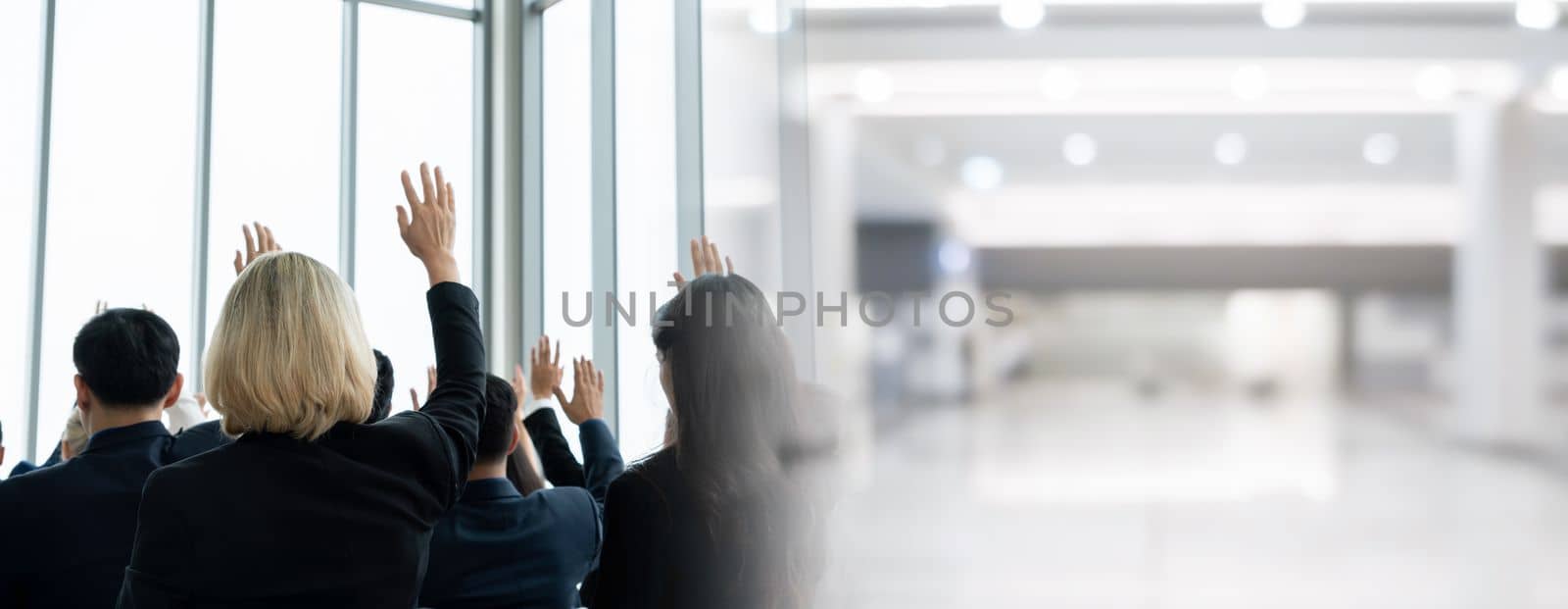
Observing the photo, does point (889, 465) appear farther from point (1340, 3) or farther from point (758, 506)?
point (1340, 3)

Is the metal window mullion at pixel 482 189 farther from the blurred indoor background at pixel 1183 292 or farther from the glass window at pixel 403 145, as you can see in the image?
the blurred indoor background at pixel 1183 292

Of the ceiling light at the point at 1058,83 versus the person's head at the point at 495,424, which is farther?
the person's head at the point at 495,424

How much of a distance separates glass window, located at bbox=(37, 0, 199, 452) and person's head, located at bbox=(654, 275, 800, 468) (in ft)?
9.88

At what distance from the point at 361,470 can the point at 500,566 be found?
2.02 ft

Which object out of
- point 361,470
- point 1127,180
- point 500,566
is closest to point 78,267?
point 500,566

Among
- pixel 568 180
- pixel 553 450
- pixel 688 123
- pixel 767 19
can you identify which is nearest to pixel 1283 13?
pixel 767 19

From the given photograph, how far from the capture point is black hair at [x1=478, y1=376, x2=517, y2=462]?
1714mm

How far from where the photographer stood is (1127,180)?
1.21 meters

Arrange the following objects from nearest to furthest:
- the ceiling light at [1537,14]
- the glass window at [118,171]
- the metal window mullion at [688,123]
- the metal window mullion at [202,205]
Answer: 1. the ceiling light at [1537,14]
2. the metal window mullion at [688,123]
3. the glass window at [118,171]
4. the metal window mullion at [202,205]

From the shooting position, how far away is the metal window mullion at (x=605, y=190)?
3.45 meters

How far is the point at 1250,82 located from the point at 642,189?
233cm

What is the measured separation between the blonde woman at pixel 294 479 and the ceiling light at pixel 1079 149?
85 cm

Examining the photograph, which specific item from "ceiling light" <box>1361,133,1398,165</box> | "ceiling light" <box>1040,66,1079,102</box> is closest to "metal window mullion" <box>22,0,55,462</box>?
"ceiling light" <box>1040,66,1079,102</box>

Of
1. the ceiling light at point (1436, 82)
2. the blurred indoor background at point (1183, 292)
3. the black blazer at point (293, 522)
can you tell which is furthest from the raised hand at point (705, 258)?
the ceiling light at point (1436, 82)
